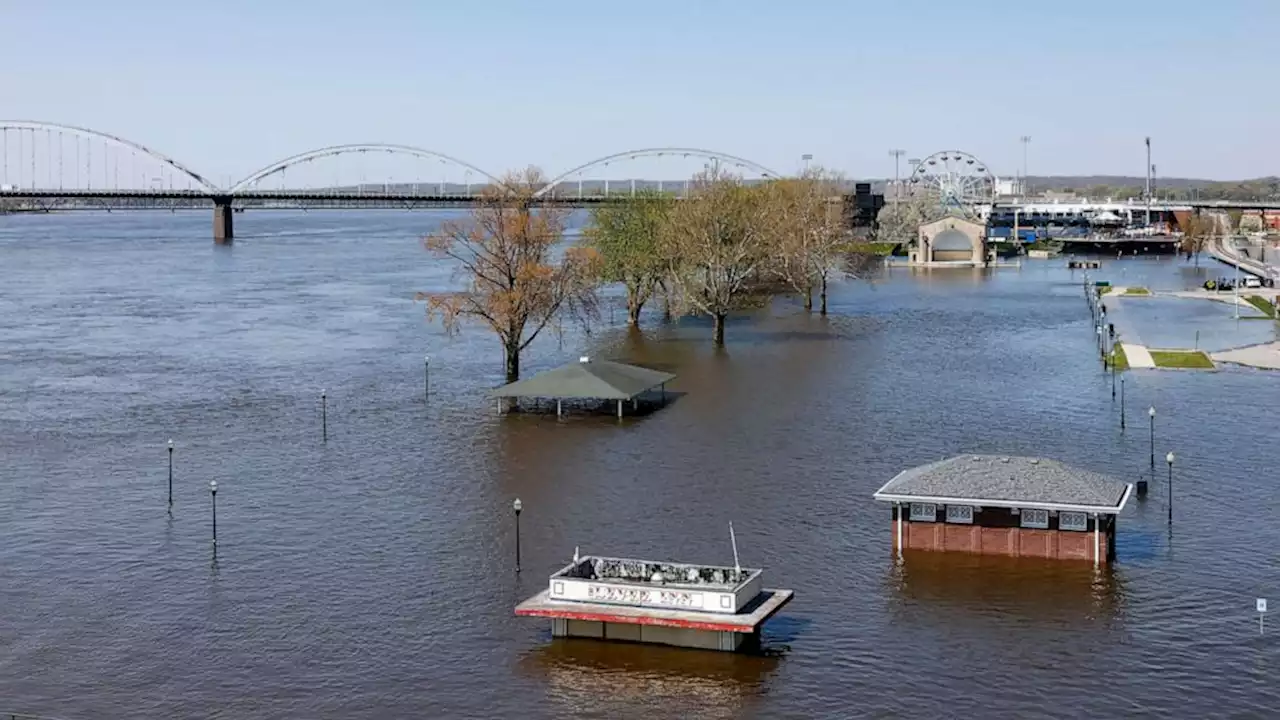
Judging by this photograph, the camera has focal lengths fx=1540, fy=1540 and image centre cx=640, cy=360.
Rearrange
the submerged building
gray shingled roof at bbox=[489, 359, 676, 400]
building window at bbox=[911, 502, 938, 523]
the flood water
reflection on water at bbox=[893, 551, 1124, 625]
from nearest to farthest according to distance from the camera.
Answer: the flood water < reflection on water at bbox=[893, 551, 1124, 625] < the submerged building < building window at bbox=[911, 502, 938, 523] < gray shingled roof at bbox=[489, 359, 676, 400]

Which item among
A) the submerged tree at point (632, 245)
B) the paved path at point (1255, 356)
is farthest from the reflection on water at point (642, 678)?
the submerged tree at point (632, 245)

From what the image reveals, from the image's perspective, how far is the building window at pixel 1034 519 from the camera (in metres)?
36.4

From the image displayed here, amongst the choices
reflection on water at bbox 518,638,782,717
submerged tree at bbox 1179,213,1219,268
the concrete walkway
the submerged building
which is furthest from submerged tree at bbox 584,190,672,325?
submerged tree at bbox 1179,213,1219,268

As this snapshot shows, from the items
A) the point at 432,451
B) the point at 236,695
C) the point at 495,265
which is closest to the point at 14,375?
the point at 495,265

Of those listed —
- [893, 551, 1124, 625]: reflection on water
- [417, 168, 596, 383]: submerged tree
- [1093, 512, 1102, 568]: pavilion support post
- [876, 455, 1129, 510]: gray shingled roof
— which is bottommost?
[893, 551, 1124, 625]: reflection on water

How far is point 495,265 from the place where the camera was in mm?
65188

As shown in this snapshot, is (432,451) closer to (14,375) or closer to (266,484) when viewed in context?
(266,484)

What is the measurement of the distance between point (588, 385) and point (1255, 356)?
3489cm

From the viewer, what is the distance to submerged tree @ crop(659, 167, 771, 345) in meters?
80.1

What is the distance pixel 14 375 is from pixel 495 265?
22.9m

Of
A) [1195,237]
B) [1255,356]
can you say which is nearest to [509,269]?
[1255,356]

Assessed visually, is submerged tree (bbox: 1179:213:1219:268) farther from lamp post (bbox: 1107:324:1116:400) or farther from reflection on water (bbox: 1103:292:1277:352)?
lamp post (bbox: 1107:324:1116:400)

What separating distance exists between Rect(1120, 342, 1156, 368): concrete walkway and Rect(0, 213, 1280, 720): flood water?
222 cm

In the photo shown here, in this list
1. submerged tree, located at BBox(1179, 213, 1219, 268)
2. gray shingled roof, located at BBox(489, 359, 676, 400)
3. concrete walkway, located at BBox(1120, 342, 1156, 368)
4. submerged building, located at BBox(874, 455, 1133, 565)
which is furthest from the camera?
submerged tree, located at BBox(1179, 213, 1219, 268)
